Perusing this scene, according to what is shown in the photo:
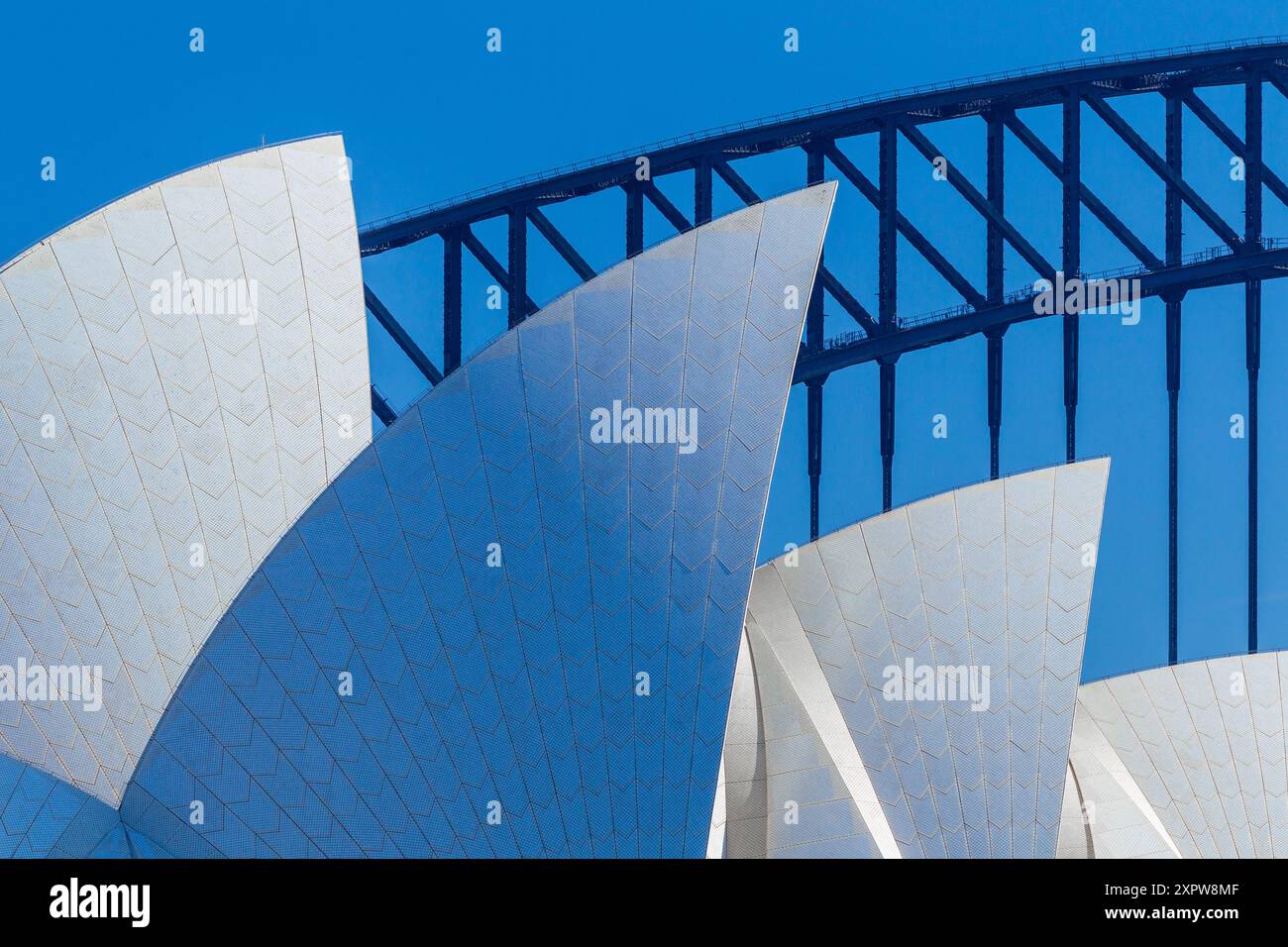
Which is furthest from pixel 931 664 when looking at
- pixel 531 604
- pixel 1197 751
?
pixel 1197 751

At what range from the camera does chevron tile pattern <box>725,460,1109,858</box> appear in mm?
22375

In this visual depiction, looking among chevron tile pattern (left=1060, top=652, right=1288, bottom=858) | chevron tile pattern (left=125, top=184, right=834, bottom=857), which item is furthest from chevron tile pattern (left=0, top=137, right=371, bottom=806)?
chevron tile pattern (left=1060, top=652, right=1288, bottom=858)

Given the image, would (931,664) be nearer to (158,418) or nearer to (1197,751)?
(1197,751)

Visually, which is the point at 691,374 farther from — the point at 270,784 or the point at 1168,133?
the point at 1168,133

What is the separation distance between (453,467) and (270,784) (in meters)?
3.81

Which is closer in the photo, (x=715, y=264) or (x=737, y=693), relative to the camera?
(x=715, y=264)

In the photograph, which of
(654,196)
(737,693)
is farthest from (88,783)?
(654,196)

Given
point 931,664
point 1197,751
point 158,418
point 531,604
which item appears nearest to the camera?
point 531,604

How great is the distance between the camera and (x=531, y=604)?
64.7 ft

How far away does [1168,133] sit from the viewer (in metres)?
43.3

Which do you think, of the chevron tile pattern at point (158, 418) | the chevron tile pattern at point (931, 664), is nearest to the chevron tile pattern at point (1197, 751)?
the chevron tile pattern at point (931, 664)

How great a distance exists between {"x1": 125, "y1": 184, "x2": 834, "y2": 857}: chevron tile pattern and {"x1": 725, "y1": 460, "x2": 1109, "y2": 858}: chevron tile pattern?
2.91m

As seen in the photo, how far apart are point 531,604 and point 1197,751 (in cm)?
1363
